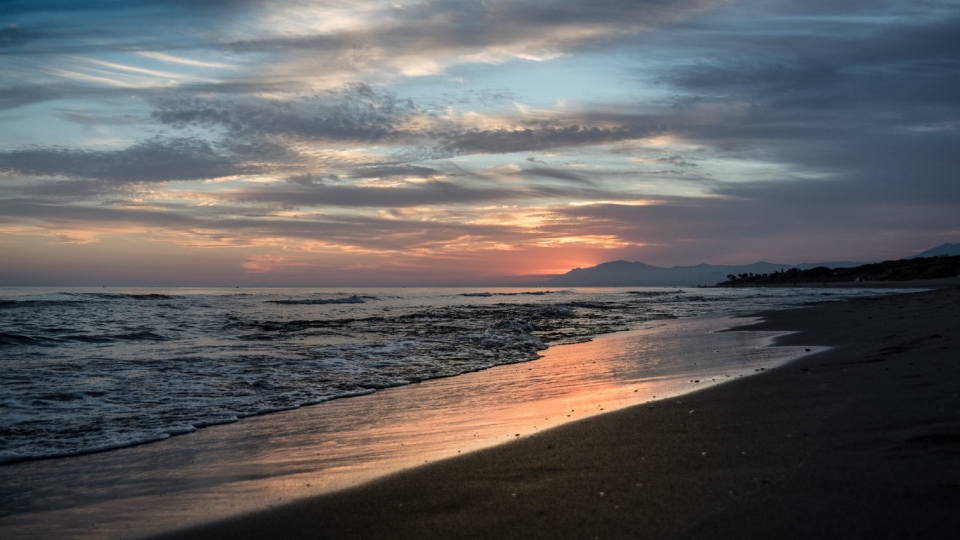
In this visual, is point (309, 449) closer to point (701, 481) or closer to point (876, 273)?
point (701, 481)

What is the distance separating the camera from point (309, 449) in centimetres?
475

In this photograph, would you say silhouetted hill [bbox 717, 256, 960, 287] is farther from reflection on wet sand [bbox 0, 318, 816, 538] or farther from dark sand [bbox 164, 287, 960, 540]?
dark sand [bbox 164, 287, 960, 540]

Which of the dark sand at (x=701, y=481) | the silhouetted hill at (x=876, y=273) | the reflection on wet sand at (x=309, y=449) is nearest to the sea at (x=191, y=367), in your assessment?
the reflection on wet sand at (x=309, y=449)

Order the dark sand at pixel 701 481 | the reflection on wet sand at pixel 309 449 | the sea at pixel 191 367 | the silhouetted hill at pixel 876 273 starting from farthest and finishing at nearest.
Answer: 1. the silhouetted hill at pixel 876 273
2. the sea at pixel 191 367
3. the reflection on wet sand at pixel 309 449
4. the dark sand at pixel 701 481

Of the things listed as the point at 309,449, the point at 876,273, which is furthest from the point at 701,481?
the point at 876,273

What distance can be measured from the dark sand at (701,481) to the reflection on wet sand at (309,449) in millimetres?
376

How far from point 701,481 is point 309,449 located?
3160 millimetres

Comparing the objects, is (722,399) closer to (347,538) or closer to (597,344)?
(347,538)

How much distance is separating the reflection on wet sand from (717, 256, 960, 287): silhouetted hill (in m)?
60.9

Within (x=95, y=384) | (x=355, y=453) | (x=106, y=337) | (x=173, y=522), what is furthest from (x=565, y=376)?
(x=106, y=337)

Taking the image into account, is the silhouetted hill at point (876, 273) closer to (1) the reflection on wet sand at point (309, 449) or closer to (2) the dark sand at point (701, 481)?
(1) the reflection on wet sand at point (309, 449)

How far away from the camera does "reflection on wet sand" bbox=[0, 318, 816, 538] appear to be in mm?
3488

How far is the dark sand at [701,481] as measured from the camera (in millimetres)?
2432

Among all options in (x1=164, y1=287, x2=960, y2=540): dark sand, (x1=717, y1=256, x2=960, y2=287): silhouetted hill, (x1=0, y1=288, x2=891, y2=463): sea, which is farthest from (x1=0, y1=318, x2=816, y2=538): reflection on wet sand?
(x1=717, y1=256, x2=960, y2=287): silhouetted hill
